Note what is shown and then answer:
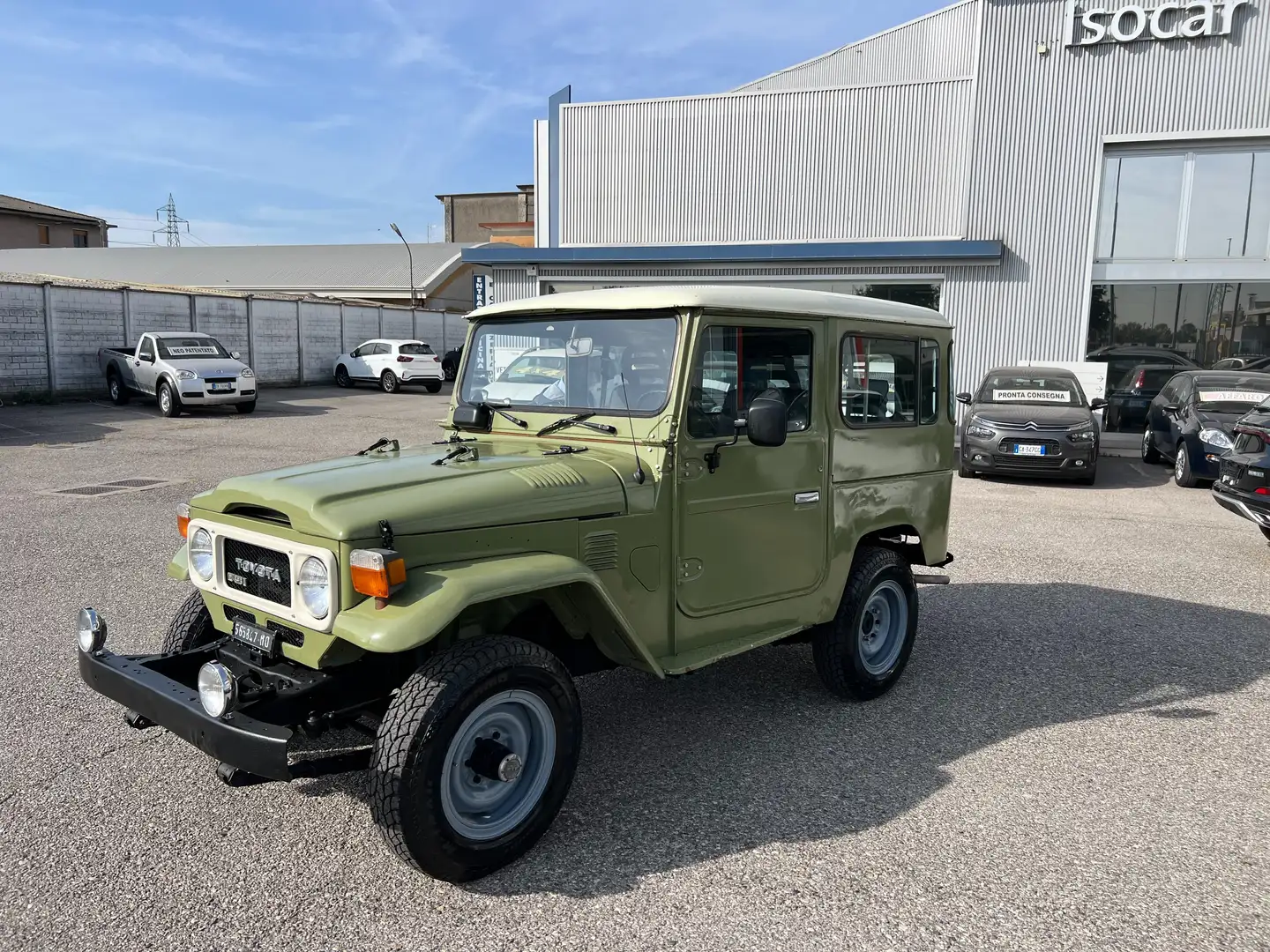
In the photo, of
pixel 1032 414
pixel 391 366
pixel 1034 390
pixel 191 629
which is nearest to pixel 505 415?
pixel 191 629

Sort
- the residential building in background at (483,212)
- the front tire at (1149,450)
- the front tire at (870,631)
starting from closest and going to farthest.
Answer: the front tire at (870,631) → the front tire at (1149,450) → the residential building in background at (483,212)

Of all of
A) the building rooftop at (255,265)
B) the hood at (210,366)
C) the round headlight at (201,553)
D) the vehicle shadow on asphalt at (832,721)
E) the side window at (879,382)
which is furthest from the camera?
the building rooftop at (255,265)

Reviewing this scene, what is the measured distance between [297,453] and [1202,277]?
15466 millimetres

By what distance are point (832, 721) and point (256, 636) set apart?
2678mm

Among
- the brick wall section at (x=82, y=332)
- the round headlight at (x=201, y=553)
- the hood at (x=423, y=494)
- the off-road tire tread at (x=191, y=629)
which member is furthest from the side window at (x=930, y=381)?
the brick wall section at (x=82, y=332)

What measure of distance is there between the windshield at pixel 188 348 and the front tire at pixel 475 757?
59.2 ft

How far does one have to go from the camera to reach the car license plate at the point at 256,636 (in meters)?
3.29

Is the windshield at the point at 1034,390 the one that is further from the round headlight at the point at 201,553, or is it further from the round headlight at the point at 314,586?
the round headlight at the point at 314,586

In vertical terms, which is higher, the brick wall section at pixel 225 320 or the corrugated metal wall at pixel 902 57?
the corrugated metal wall at pixel 902 57

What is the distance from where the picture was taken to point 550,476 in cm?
349

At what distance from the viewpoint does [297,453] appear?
13.8m

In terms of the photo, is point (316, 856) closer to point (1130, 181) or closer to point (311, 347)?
point (1130, 181)

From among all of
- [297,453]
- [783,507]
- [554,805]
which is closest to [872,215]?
[297,453]

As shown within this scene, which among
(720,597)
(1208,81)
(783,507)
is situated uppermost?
(1208,81)
